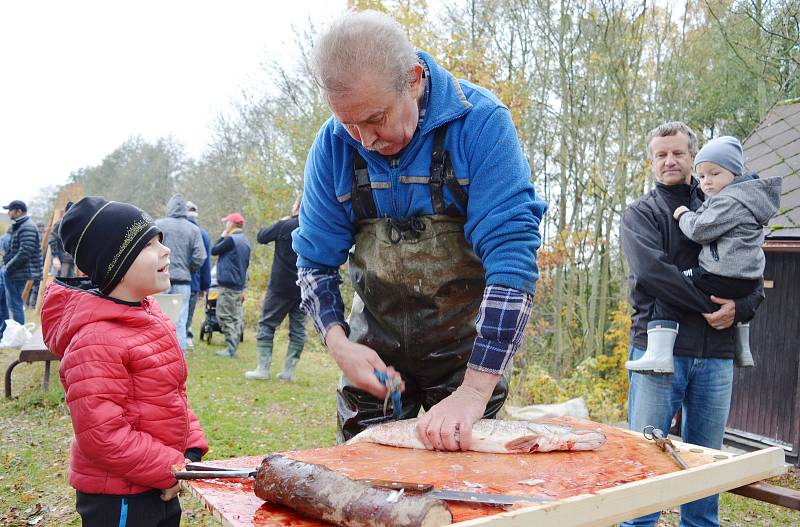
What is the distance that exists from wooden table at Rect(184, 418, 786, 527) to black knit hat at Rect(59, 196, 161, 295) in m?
0.92

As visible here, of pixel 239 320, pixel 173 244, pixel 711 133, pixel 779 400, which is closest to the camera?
pixel 779 400

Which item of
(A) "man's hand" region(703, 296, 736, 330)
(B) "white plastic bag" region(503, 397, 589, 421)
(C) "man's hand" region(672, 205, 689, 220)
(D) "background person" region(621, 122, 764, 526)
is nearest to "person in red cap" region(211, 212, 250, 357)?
(B) "white plastic bag" region(503, 397, 589, 421)

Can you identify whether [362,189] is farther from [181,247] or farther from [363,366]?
[181,247]

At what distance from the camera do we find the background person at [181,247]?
28.3ft

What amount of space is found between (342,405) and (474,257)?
2.84 feet

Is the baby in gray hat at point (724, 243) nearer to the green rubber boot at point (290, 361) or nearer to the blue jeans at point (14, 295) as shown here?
the green rubber boot at point (290, 361)

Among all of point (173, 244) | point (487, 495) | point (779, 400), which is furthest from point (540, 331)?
point (487, 495)

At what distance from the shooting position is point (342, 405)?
265 centimetres

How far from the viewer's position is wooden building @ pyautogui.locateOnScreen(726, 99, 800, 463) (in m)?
6.09

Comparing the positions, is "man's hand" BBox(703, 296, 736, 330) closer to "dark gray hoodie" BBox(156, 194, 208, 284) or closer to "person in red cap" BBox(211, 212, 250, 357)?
"dark gray hoodie" BBox(156, 194, 208, 284)

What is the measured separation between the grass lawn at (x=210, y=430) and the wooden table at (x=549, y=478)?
2.81 m

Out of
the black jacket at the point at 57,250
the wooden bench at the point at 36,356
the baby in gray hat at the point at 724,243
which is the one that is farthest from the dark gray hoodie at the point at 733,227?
the black jacket at the point at 57,250

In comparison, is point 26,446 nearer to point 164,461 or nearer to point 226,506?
point 164,461

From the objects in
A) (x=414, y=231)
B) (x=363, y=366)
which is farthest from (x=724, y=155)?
(x=363, y=366)
